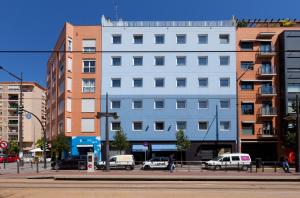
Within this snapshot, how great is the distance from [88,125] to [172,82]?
38.9 ft

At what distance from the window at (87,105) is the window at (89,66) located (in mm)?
3804

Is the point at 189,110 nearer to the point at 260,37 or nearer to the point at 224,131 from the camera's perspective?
the point at 224,131

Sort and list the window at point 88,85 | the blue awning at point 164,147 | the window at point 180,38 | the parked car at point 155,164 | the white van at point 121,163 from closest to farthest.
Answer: the white van at point 121,163 → the parked car at point 155,164 → the blue awning at point 164,147 → the window at point 88,85 → the window at point 180,38

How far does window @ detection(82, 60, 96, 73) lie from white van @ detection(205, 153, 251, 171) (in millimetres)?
22958

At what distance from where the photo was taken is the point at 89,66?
6322 cm

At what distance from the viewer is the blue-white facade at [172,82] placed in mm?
62219

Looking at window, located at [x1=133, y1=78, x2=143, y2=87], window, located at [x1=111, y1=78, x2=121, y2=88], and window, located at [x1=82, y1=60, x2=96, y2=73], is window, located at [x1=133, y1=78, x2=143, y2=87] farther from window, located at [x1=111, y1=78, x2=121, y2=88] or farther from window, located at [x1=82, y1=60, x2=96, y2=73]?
window, located at [x1=82, y1=60, x2=96, y2=73]

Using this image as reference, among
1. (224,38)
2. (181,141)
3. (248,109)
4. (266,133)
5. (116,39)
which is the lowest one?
(181,141)

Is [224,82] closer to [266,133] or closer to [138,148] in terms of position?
[266,133]

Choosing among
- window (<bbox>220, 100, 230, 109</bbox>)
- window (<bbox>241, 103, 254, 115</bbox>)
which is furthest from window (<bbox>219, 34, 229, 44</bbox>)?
window (<bbox>241, 103, 254, 115</bbox>)

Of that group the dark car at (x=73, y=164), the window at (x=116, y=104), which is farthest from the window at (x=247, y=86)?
the dark car at (x=73, y=164)

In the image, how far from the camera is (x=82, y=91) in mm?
62969

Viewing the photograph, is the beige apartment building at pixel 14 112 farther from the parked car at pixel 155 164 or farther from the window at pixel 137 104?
the parked car at pixel 155 164

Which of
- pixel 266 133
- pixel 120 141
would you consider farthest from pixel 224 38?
pixel 120 141
